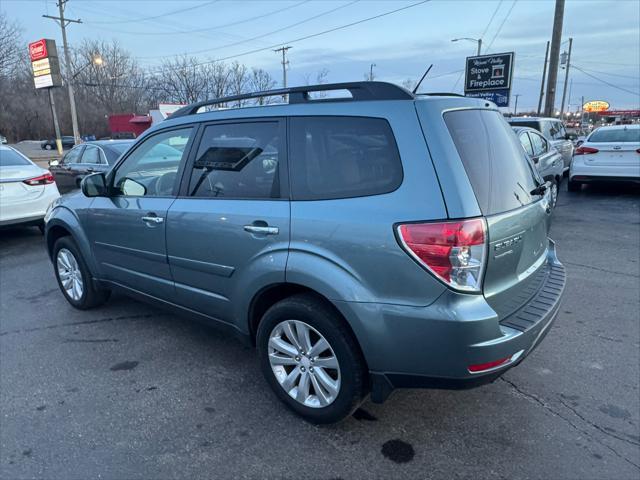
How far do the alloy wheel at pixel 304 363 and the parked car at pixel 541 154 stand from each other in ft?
21.1

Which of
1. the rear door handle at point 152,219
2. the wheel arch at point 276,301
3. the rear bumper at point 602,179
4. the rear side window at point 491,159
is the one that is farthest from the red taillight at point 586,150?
the rear door handle at point 152,219

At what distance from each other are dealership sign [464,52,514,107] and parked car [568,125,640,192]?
7219 mm

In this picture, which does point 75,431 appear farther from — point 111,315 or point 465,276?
point 465,276

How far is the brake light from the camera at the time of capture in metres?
2.11

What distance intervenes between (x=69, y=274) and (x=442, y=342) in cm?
398

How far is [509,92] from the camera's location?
17562 mm

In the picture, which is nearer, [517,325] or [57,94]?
[517,325]

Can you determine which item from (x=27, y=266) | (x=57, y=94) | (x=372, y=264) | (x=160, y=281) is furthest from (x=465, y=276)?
(x=57, y=94)

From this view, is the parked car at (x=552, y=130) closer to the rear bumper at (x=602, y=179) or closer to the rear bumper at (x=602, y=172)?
the rear bumper at (x=602, y=172)

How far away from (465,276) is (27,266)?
625 cm

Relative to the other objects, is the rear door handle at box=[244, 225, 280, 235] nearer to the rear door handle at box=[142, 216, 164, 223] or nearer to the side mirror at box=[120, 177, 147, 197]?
the rear door handle at box=[142, 216, 164, 223]

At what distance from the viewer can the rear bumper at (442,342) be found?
2.12m

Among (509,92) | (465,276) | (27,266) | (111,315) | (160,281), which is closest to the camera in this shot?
(465,276)

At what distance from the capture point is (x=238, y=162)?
302cm
